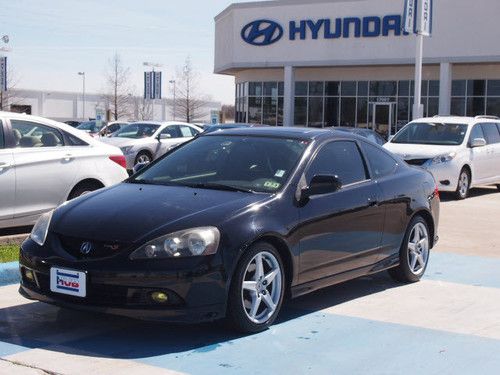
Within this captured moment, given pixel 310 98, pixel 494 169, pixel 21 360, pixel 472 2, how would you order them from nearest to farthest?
1. pixel 21 360
2. pixel 494 169
3. pixel 472 2
4. pixel 310 98

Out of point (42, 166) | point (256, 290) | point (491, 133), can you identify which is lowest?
point (256, 290)

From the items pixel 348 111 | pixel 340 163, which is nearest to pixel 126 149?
pixel 340 163

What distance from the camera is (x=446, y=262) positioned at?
8.83 meters

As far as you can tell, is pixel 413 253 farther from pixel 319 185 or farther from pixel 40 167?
pixel 40 167

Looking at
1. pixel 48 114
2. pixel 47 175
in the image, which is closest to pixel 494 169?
pixel 47 175

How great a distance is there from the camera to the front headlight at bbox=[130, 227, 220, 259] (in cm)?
524

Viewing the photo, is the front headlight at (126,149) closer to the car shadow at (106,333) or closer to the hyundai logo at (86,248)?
the car shadow at (106,333)

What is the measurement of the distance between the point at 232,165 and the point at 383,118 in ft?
107

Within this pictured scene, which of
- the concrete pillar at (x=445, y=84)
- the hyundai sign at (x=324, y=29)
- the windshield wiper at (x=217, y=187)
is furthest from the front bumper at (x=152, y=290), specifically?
the hyundai sign at (x=324, y=29)

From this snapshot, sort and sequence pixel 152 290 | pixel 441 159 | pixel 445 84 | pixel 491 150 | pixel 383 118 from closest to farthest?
pixel 152 290
pixel 441 159
pixel 491 150
pixel 445 84
pixel 383 118

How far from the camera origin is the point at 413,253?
25.0ft

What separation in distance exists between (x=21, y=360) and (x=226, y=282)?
1.43 metres

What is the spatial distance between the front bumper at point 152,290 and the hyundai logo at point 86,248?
0.10 metres

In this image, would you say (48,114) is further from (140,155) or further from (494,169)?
(494,169)
